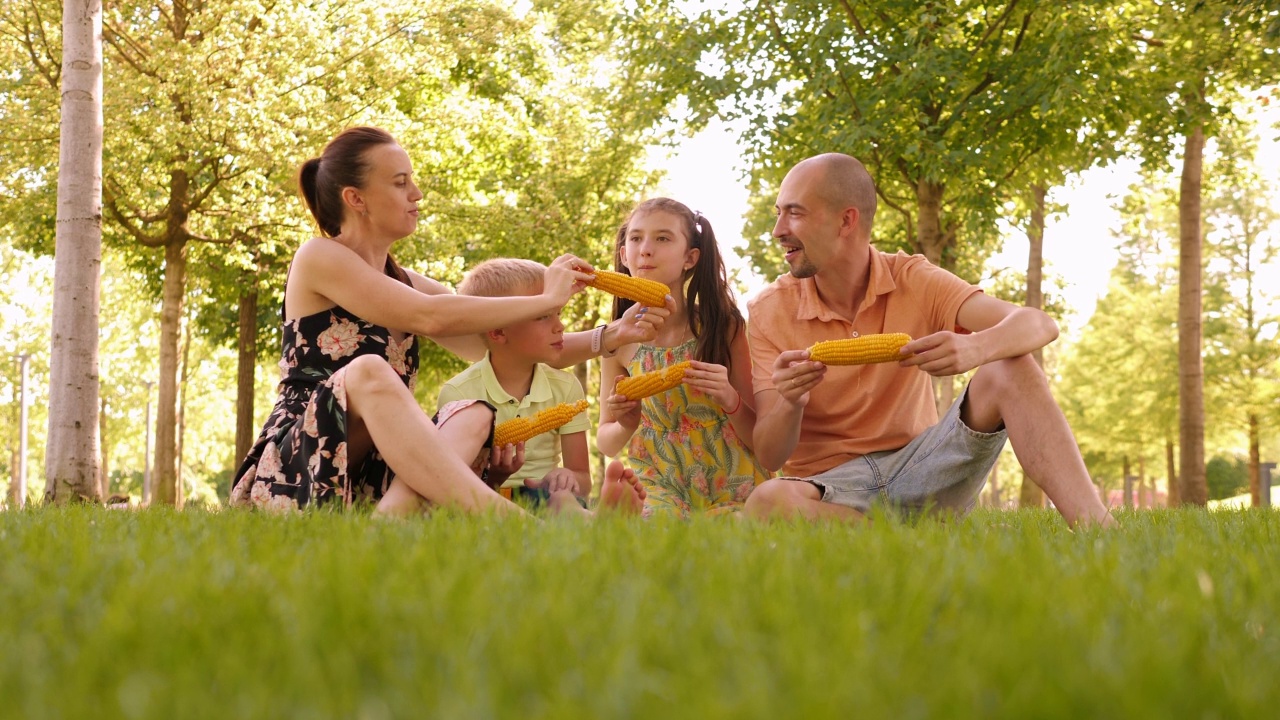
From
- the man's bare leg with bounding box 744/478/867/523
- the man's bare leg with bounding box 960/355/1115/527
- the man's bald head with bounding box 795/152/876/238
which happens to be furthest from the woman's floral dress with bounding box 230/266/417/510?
the man's bare leg with bounding box 960/355/1115/527

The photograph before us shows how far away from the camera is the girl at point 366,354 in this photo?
460 cm

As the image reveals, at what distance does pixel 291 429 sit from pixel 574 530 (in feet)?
7.76

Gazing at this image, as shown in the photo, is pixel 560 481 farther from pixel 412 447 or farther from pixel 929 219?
pixel 929 219

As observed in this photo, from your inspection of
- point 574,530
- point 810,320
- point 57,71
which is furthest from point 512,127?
point 574,530

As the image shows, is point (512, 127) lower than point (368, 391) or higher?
higher

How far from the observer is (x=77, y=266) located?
9766 millimetres

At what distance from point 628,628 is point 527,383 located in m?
4.94

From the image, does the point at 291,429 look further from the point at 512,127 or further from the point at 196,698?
the point at 512,127

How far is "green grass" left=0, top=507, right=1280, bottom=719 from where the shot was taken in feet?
5.24

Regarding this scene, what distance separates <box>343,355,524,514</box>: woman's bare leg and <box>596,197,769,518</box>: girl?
1903 mm

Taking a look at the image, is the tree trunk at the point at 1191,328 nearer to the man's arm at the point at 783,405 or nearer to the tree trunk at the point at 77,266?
the man's arm at the point at 783,405

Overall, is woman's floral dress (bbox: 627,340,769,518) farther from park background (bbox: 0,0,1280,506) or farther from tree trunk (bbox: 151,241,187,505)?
tree trunk (bbox: 151,241,187,505)

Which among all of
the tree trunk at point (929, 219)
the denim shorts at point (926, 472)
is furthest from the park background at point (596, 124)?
the denim shorts at point (926, 472)

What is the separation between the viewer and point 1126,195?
784 inches
